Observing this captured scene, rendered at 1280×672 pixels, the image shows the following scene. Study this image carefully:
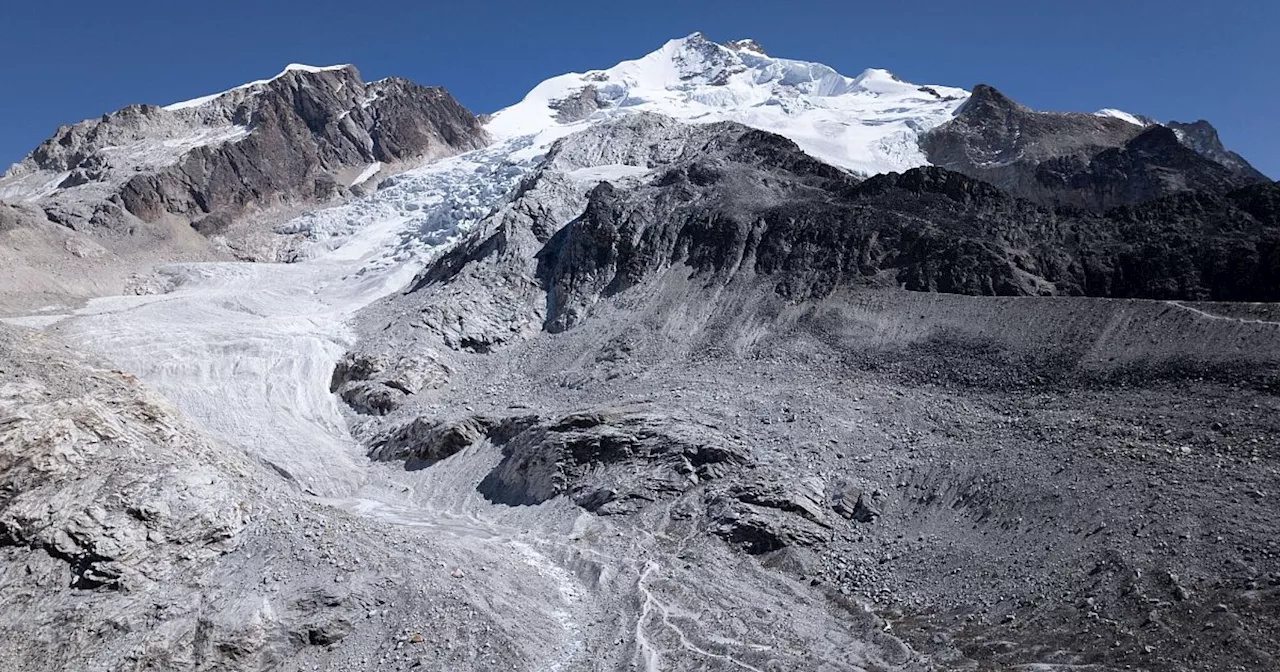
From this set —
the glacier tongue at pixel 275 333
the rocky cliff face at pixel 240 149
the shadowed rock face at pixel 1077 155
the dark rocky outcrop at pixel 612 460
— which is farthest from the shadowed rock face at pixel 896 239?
the rocky cliff face at pixel 240 149

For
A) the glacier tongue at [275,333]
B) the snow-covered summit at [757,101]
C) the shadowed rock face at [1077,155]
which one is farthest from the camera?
the snow-covered summit at [757,101]

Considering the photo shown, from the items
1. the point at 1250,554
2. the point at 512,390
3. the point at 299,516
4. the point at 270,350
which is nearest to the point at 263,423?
the point at 270,350

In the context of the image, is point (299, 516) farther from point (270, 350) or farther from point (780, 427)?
point (270, 350)

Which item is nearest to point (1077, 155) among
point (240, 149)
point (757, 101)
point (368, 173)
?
point (757, 101)

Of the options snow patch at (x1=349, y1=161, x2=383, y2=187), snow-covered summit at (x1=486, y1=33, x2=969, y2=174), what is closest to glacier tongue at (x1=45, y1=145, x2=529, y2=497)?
snow patch at (x1=349, y1=161, x2=383, y2=187)

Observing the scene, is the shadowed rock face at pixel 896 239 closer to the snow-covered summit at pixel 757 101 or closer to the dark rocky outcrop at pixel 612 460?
the dark rocky outcrop at pixel 612 460

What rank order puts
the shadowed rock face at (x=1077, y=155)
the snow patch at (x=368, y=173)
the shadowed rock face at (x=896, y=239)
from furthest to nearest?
the snow patch at (x=368, y=173) < the shadowed rock face at (x=1077, y=155) < the shadowed rock face at (x=896, y=239)
